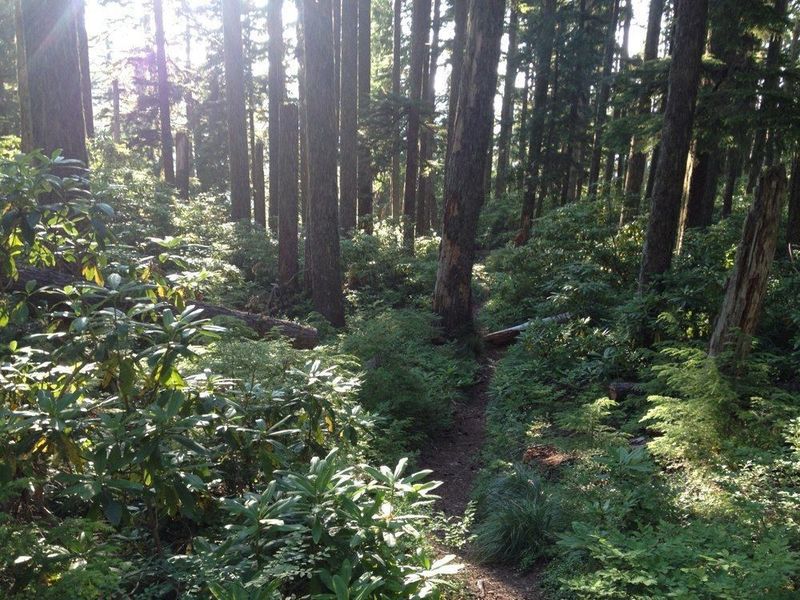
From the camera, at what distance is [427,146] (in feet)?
75.1

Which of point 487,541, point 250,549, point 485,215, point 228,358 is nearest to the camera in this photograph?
point 250,549

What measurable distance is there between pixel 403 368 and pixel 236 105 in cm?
1584

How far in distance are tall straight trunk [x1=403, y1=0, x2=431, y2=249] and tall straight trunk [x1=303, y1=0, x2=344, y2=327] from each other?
643 cm

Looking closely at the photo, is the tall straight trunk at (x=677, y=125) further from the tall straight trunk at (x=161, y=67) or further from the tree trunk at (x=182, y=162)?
the tall straight trunk at (x=161, y=67)

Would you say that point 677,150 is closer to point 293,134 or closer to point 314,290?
point 314,290

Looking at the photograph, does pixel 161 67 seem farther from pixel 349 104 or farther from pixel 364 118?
pixel 364 118

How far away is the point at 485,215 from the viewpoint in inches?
1217

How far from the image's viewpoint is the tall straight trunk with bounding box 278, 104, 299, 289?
14.6 m

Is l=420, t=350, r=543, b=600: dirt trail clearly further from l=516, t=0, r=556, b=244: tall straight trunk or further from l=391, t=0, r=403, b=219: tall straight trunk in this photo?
l=516, t=0, r=556, b=244: tall straight trunk

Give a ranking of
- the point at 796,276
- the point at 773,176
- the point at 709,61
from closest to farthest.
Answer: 1. the point at 773,176
2. the point at 796,276
3. the point at 709,61

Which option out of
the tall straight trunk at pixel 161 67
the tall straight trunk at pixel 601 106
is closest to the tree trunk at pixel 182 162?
the tall straight trunk at pixel 161 67

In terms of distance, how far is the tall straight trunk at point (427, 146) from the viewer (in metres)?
21.3

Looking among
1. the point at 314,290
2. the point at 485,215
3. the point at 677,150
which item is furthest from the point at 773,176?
the point at 485,215

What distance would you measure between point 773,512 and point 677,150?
6.98m
